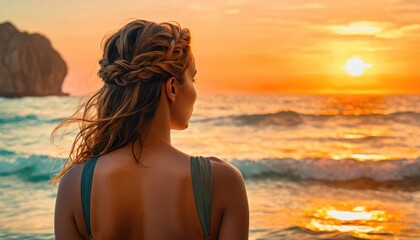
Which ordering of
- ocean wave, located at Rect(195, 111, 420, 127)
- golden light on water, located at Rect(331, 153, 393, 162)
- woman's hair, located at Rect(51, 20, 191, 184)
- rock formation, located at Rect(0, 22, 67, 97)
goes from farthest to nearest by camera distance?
1. rock formation, located at Rect(0, 22, 67, 97)
2. ocean wave, located at Rect(195, 111, 420, 127)
3. golden light on water, located at Rect(331, 153, 393, 162)
4. woman's hair, located at Rect(51, 20, 191, 184)

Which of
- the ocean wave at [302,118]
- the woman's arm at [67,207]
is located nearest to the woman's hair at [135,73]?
the woman's arm at [67,207]

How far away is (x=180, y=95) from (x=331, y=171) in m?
13.0

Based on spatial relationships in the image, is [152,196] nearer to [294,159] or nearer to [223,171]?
[223,171]

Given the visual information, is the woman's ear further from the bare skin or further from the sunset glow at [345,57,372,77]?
the sunset glow at [345,57,372,77]

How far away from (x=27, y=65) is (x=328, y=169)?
50062 millimetres

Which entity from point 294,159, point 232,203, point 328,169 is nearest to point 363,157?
point 294,159

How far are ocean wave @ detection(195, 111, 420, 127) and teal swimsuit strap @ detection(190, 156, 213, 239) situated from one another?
806 inches

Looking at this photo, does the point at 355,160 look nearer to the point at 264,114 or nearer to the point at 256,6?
the point at 264,114

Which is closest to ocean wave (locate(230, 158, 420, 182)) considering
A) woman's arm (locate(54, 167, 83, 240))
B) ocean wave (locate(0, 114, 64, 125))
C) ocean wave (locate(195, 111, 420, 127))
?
ocean wave (locate(195, 111, 420, 127))

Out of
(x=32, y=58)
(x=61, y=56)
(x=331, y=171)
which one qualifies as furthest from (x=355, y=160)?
(x=61, y=56)

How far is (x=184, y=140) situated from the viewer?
18.9 meters

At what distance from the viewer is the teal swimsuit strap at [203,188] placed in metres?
1.77

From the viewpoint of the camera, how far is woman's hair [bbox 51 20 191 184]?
1.75m

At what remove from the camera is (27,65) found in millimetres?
60938
